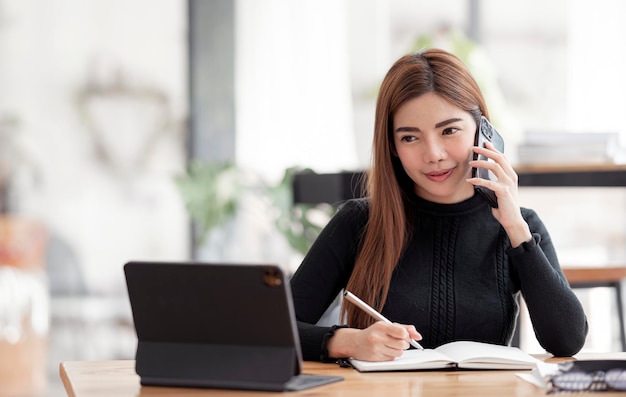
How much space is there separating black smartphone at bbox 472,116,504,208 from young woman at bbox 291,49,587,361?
0.06ft

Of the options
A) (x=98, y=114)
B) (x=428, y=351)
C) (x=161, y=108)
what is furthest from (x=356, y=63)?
(x=428, y=351)

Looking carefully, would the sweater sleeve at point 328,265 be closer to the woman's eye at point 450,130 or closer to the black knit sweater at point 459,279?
the black knit sweater at point 459,279

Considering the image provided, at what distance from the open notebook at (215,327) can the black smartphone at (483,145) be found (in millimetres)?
537

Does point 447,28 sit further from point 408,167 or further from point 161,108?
point 408,167

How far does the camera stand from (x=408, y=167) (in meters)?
2.01

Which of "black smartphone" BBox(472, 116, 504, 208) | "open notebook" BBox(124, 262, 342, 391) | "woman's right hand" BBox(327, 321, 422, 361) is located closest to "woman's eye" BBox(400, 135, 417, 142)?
"black smartphone" BBox(472, 116, 504, 208)

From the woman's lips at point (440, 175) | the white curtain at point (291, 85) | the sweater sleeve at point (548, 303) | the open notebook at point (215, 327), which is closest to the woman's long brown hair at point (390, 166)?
the woman's lips at point (440, 175)

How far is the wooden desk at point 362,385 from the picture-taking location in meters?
1.49

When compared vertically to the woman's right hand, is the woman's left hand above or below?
above

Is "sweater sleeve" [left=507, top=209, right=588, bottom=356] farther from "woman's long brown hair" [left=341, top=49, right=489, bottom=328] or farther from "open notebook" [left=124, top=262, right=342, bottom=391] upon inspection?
"open notebook" [left=124, top=262, right=342, bottom=391]

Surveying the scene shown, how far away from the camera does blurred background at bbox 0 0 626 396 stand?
176 inches

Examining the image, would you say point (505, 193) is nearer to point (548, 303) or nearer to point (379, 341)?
point (548, 303)

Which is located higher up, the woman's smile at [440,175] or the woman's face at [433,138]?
the woman's face at [433,138]

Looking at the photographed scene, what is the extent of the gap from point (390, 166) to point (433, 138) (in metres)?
0.15
